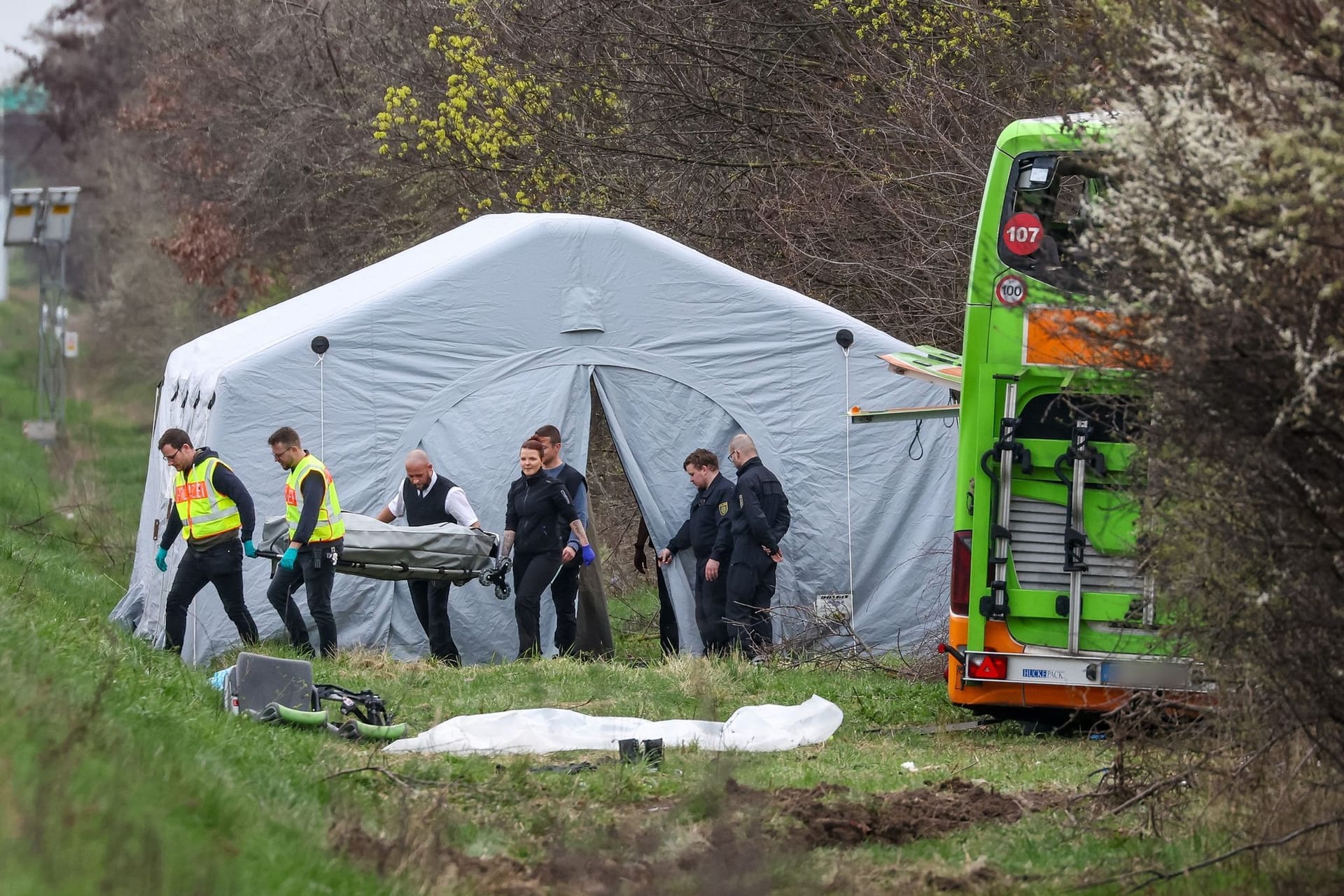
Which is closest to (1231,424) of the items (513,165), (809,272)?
(809,272)

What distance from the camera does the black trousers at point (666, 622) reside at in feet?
45.3

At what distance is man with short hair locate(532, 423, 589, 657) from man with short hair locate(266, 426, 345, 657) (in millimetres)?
1579

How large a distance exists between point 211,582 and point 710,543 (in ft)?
12.1

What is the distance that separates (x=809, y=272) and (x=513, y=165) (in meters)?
4.36

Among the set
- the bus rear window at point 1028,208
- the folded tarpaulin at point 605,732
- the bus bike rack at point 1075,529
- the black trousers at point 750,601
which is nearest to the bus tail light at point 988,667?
the bus bike rack at point 1075,529

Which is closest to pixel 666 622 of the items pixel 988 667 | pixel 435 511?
pixel 435 511

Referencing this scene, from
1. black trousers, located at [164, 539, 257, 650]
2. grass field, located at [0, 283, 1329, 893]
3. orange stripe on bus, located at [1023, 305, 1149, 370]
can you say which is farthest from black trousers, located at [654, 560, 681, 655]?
orange stripe on bus, located at [1023, 305, 1149, 370]

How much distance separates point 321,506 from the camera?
1156 centimetres

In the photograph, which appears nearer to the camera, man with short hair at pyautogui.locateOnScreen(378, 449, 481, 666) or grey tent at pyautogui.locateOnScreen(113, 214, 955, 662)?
man with short hair at pyautogui.locateOnScreen(378, 449, 481, 666)

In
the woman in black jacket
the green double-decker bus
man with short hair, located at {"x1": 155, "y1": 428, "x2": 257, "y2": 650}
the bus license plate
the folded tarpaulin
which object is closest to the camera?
the bus license plate

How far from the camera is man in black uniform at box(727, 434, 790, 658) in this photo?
12500mm

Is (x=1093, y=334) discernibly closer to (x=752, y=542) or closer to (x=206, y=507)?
(x=752, y=542)

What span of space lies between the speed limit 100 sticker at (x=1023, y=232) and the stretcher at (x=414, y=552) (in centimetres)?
453

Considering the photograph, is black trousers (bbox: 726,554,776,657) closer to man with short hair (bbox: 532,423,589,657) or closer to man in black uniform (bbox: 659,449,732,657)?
man in black uniform (bbox: 659,449,732,657)
